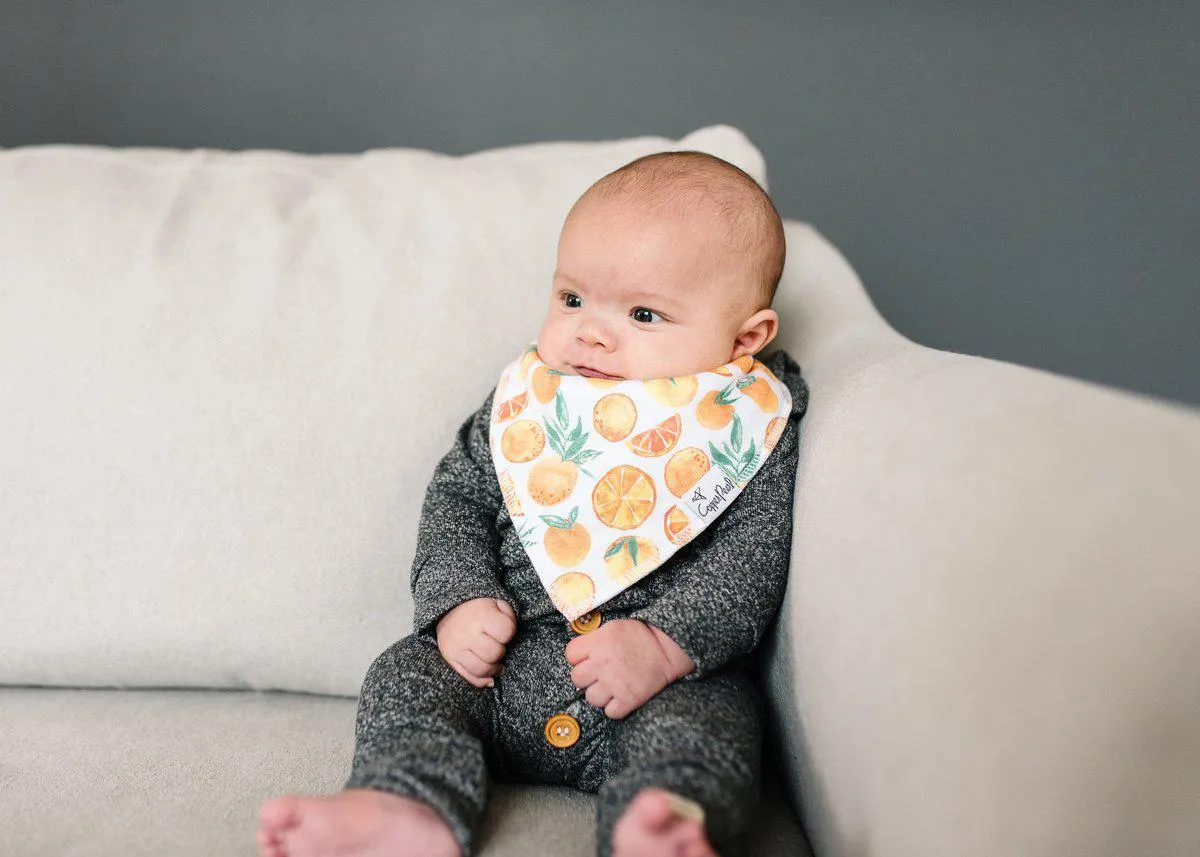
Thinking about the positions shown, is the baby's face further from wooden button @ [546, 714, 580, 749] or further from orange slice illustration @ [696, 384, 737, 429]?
wooden button @ [546, 714, 580, 749]

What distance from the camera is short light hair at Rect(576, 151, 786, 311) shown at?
103 cm

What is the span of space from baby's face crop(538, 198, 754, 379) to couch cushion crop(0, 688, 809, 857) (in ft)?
1.43

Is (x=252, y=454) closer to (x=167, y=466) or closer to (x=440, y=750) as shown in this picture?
(x=167, y=466)

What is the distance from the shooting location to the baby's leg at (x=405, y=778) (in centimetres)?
74

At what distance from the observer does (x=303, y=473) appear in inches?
43.7

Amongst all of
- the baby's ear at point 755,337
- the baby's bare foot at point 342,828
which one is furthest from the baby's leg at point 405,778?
the baby's ear at point 755,337

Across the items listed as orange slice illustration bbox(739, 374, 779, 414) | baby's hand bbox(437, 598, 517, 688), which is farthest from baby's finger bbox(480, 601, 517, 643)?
orange slice illustration bbox(739, 374, 779, 414)

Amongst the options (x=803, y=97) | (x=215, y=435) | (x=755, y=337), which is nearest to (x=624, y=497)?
(x=755, y=337)

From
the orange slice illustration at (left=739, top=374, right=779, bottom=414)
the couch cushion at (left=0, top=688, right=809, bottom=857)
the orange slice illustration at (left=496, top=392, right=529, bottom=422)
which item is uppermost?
the orange slice illustration at (left=739, top=374, right=779, bottom=414)

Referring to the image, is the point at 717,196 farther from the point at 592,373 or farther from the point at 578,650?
the point at 578,650

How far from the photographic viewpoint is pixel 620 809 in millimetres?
741

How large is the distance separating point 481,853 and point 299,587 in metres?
0.41

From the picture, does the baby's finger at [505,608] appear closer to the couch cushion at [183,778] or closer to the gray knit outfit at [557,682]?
the gray knit outfit at [557,682]

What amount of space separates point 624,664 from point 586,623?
0.36 feet
